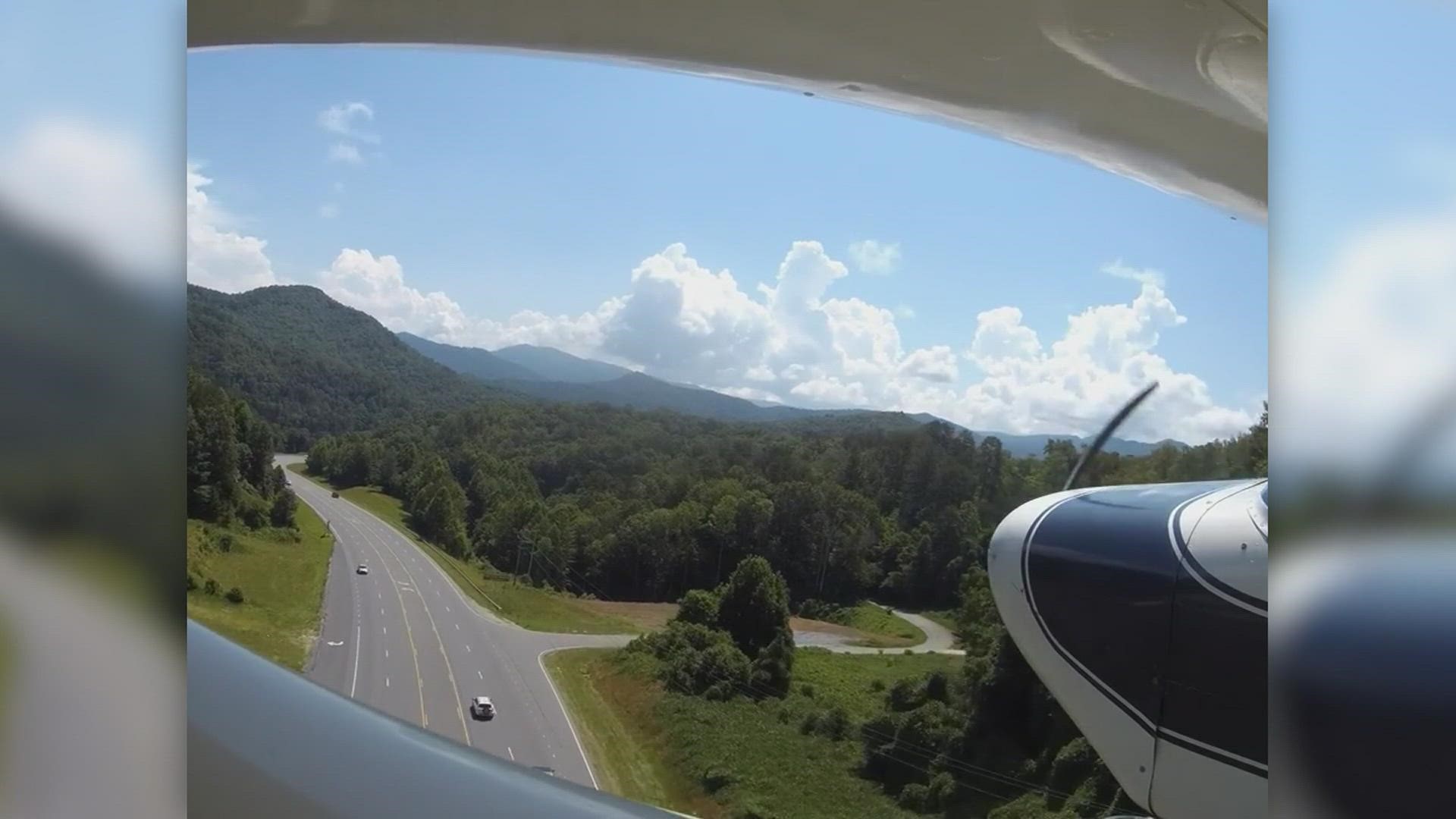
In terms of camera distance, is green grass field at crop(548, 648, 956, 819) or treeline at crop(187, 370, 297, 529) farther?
treeline at crop(187, 370, 297, 529)

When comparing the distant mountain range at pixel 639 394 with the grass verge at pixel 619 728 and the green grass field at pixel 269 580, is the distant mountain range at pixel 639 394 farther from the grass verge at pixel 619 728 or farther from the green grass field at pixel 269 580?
the green grass field at pixel 269 580

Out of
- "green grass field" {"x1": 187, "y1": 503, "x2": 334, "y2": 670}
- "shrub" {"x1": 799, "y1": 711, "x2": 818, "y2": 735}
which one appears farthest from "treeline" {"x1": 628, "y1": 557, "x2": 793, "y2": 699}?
"green grass field" {"x1": 187, "y1": 503, "x2": 334, "y2": 670}

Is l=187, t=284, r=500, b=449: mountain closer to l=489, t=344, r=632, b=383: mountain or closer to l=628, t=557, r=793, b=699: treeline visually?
l=489, t=344, r=632, b=383: mountain

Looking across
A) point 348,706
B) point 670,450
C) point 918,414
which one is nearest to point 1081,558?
point 348,706

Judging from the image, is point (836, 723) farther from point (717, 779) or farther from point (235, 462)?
point (235, 462)

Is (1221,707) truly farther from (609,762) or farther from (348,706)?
(609,762)

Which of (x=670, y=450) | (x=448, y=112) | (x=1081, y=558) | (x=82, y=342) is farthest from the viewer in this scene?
(x=670, y=450)
